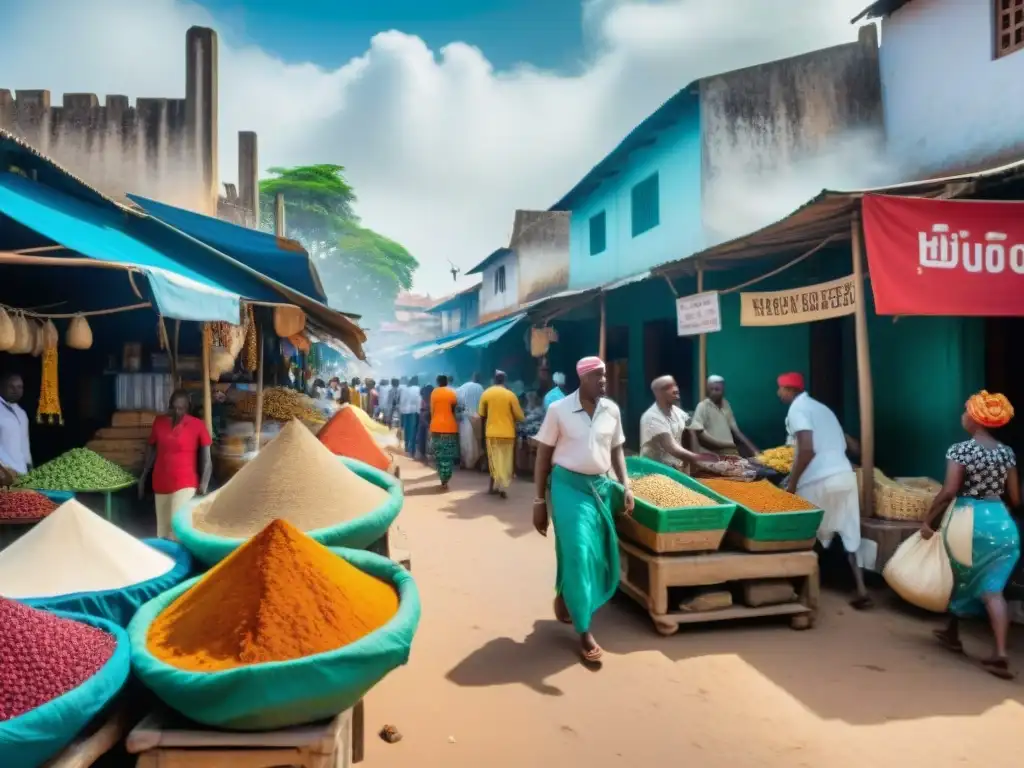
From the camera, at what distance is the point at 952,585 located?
13.9 feet

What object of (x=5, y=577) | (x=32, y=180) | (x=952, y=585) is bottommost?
(x=952, y=585)

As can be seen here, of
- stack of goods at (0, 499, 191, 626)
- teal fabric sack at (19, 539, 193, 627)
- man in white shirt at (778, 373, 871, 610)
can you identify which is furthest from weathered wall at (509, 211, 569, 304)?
teal fabric sack at (19, 539, 193, 627)

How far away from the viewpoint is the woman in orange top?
10492mm

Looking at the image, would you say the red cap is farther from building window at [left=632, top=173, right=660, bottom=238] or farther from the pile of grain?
building window at [left=632, top=173, right=660, bottom=238]

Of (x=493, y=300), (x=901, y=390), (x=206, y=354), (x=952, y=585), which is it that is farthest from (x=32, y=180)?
(x=493, y=300)

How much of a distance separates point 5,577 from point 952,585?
484cm

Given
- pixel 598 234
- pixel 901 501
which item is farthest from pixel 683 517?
pixel 598 234

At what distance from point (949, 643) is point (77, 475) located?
6202mm

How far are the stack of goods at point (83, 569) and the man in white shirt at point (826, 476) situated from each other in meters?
4.39

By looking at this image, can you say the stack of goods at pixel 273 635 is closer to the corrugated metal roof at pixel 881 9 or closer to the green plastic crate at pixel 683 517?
the green plastic crate at pixel 683 517

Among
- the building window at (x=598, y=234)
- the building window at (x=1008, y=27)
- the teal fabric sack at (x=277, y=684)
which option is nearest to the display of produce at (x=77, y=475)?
the teal fabric sack at (x=277, y=684)

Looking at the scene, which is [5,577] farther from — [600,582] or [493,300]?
[493,300]

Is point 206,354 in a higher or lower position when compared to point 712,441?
higher

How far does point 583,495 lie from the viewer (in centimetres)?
437
